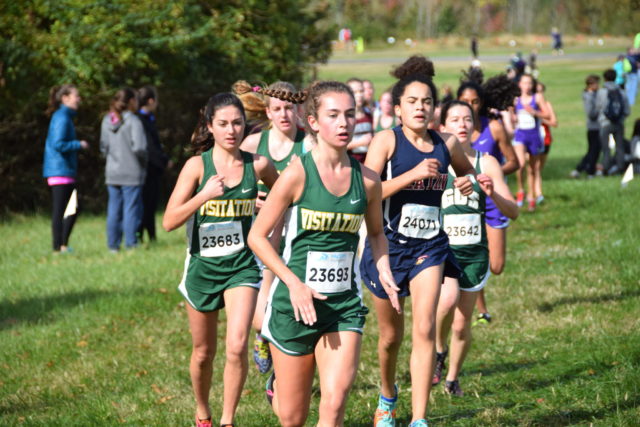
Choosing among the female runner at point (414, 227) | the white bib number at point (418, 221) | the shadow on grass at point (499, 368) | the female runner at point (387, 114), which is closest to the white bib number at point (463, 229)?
the female runner at point (414, 227)

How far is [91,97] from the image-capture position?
51.2ft

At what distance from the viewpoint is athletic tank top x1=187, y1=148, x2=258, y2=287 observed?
18.4ft

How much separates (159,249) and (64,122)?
2.05m

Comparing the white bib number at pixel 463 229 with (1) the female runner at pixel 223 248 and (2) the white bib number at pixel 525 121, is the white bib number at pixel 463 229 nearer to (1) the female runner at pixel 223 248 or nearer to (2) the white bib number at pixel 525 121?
(1) the female runner at pixel 223 248

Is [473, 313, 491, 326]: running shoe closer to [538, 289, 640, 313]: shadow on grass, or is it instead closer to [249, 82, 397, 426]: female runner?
[538, 289, 640, 313]: shadow on grass

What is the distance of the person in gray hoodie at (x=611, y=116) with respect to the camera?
20109 mm

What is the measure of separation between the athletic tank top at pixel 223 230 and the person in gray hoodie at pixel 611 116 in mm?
15572

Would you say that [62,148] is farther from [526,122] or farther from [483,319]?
[526,122]

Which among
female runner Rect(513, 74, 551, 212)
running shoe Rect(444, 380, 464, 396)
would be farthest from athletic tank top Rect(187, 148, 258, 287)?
female runner Rect(513, 74, 551, 212)

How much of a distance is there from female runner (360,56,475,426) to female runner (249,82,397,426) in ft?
3.17

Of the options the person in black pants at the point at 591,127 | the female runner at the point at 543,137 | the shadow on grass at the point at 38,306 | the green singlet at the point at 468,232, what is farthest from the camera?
the person in black pants at the point at 591,127

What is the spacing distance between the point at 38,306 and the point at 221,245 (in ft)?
15.4

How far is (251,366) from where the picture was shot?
7.75m

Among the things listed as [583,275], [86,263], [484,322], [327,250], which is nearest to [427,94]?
[327,250]
